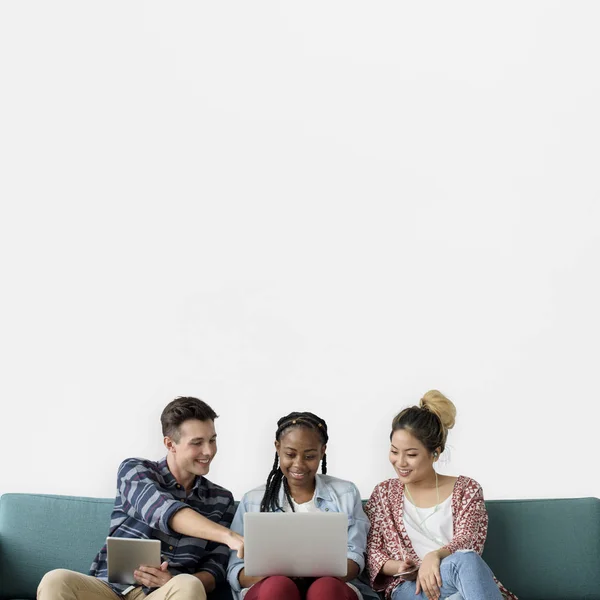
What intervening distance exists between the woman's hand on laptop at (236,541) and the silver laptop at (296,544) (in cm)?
5

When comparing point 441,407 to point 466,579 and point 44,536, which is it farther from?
point 44,536

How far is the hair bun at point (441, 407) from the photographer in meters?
2.97

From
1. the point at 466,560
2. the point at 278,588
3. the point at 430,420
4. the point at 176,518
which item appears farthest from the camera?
the point at 430,420

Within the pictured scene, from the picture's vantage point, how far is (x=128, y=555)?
255 centimetres

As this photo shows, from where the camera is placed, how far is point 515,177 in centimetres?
366

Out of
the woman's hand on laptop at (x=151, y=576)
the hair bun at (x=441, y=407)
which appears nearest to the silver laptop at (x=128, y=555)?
the woman's hand on laptop at (x=151, y=576)

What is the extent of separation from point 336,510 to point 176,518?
1.66 feet

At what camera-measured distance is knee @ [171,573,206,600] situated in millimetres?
2445

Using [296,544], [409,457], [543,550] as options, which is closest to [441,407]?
[409,457]

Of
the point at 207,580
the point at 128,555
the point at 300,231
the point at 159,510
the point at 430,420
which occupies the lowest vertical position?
the point at 207,580

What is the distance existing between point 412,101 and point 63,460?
197 centimetres

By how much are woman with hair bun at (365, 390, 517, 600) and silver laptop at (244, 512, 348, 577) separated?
0.30 meters

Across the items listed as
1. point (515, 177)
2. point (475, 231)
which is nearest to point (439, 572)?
point (475, 231)

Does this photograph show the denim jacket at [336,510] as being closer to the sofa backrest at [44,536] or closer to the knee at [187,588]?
the knee at [187,588]
